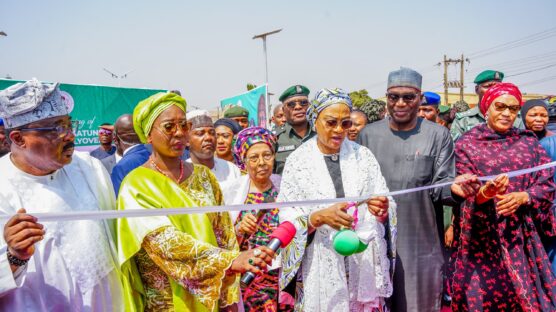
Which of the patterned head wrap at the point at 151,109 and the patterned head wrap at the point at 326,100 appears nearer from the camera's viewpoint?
the patterned head wrap at the point at 151,109

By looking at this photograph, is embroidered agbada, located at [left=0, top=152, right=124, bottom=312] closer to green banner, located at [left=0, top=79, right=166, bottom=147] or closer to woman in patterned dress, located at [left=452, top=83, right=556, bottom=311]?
woman in patterned dress, located at [left=452, top=83, right=556, bottom=311]

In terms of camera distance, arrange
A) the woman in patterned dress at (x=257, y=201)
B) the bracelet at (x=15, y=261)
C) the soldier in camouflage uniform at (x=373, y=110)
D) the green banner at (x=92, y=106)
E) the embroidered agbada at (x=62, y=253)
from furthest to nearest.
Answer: the green banner at (x=92, y=106) < the soldier in camouflage uniform at (x=373, y=110) < the woman in patterned dress at (x=257, y=201) < the embroidered agbada at (x=62, y=253) < the bracelet at (x=15, y=261)

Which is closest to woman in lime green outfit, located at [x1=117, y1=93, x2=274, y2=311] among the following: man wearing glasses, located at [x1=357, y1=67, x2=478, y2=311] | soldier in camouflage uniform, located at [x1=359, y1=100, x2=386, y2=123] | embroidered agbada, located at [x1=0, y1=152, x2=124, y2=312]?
embroidered agbada, located at [x1=0, y1=152, x2=124, y2=312]

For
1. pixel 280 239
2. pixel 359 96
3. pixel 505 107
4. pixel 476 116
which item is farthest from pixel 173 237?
pixel 359 96

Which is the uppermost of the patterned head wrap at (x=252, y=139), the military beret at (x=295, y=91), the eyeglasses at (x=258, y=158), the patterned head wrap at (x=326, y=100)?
the military beret at (x=295, y=91)

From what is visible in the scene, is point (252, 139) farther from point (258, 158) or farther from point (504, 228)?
point (504, 228)

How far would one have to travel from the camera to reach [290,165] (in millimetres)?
3365

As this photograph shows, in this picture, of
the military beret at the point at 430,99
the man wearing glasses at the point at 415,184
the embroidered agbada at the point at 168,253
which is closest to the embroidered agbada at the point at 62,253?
the embroidered agbada at the point at 168,253

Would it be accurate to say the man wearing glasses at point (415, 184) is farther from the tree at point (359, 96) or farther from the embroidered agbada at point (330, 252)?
the tree at point (359, 96)

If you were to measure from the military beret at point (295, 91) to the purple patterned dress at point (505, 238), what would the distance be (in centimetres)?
281

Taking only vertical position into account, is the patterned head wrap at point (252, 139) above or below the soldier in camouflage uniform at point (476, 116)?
below

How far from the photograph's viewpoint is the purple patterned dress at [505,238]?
11.6 ft

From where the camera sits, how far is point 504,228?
358 cm

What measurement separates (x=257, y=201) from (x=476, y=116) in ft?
10.7
